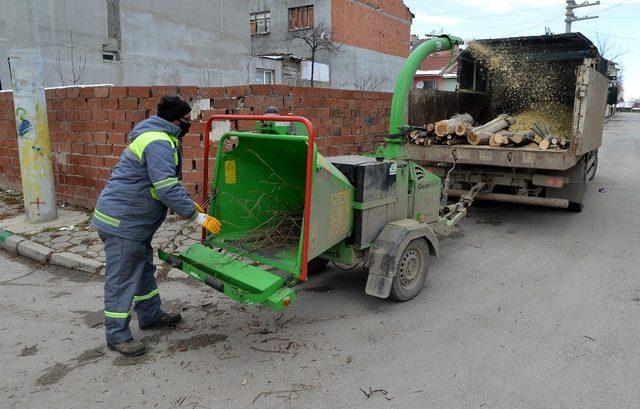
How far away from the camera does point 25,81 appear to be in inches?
239

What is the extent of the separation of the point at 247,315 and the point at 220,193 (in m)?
1.03

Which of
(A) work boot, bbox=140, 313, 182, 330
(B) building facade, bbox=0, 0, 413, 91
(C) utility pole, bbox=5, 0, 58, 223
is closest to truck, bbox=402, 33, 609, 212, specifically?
(A) work boot, bbox=140, 313, 182, 330

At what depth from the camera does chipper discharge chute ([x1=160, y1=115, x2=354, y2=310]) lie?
321 cm

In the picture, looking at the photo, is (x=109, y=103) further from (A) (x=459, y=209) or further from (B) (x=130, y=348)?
(A) (x=459, y=209)

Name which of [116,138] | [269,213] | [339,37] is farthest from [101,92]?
[339,37]

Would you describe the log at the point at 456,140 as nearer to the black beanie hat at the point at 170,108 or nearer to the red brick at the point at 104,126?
the black beanie hat at the point at 170,108

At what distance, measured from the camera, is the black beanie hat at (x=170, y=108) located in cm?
328

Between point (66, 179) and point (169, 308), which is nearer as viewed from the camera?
point (169, 308)

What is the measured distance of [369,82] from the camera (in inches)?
1201

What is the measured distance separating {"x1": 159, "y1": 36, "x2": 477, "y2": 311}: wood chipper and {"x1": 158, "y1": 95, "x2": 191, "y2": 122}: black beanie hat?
402 millimetres

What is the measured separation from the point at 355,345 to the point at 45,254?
378 cm

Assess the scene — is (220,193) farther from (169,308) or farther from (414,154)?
(414,154)

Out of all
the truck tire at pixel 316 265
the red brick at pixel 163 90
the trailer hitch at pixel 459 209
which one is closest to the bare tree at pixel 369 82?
the trailer hitch at pixel 459 209

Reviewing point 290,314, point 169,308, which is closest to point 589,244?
point 290,314
